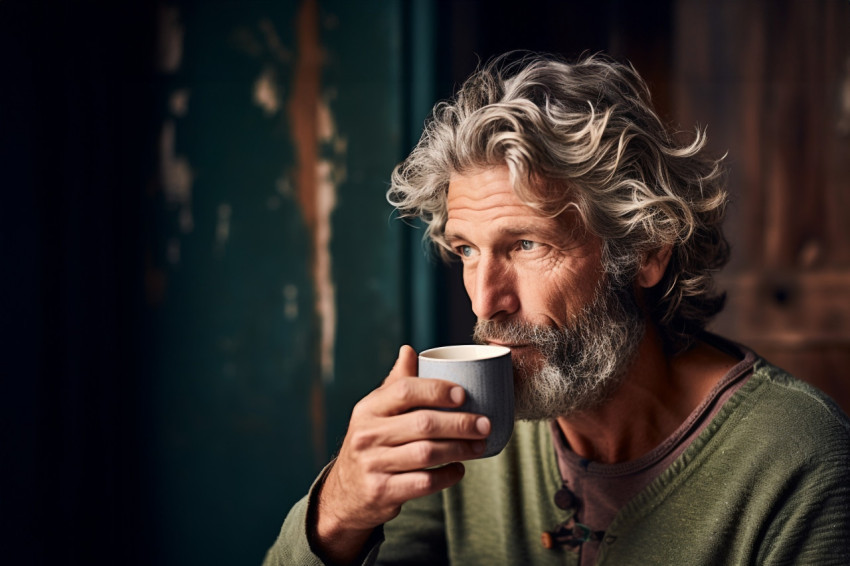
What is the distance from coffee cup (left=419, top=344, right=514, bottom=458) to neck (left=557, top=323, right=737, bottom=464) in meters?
0.47

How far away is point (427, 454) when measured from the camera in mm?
1020

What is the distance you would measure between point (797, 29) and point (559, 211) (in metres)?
2.10

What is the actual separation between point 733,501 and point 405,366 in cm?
65

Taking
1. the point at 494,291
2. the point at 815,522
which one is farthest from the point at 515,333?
the point at 815,522

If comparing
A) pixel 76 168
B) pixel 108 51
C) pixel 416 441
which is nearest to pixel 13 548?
pixel 76 168

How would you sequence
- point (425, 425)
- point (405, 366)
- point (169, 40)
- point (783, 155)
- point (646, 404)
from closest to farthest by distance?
point (425, 425) → point (405, 366) → point (646, 404) → point (169, 40) → point (783, 155)

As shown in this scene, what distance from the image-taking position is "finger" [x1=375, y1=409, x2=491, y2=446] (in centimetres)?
102

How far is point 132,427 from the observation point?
6.32 feet

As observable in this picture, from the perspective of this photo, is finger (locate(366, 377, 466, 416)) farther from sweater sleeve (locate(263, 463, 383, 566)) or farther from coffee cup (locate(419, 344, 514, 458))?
sweater sleeve (locate(263, 463, 383, 566))

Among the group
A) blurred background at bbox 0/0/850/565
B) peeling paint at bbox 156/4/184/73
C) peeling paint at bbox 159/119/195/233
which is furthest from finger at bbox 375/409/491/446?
peeling paint at bbox 156/4/184/73

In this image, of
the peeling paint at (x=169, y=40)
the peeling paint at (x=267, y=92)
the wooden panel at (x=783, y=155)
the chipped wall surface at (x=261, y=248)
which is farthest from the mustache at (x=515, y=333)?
the wooden panel at (x=783, y=155)

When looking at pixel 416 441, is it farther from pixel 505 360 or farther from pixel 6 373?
pixel 6 373

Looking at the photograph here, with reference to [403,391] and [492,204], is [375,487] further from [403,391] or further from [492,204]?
[492,204]

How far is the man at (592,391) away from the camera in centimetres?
122
